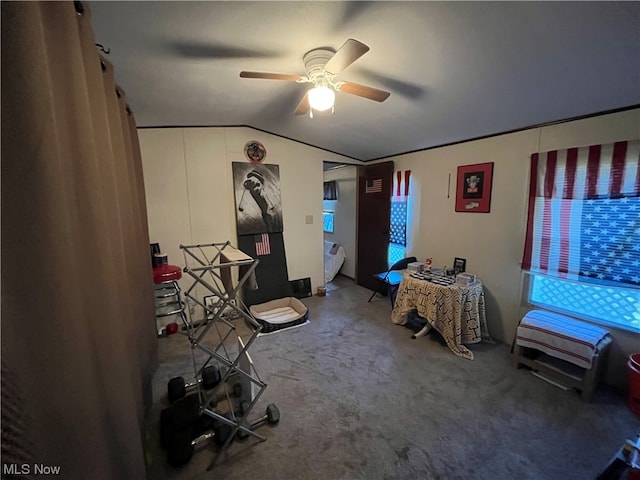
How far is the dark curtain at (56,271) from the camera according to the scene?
613 millimetres

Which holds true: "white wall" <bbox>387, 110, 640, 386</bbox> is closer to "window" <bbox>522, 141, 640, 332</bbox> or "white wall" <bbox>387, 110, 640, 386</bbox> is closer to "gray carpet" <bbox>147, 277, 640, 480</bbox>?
"window" <bbox>522, 141, 640, 332</bbox>

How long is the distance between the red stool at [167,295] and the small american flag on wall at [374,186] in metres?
3.08

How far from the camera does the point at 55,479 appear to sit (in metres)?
0.70

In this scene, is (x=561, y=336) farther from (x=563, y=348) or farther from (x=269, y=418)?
(x=269, y=418)

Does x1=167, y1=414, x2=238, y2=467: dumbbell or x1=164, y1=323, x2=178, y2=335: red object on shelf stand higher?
x1=164, y1=323, x2=178, y2=335: red object on shelf

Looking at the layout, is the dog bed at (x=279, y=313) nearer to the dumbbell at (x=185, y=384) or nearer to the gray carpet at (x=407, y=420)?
the gray carpet at (x=407, y=420)

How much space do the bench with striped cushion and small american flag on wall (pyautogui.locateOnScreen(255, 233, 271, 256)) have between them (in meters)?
3.02

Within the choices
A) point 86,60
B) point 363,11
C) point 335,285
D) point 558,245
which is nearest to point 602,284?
point 558,245

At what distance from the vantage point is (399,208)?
3.92 metres

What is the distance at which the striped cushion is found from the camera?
76.4 inches

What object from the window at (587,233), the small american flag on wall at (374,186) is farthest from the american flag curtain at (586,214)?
the small american flag on wall at (374,186)

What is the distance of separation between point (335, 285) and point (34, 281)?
13.8 ft

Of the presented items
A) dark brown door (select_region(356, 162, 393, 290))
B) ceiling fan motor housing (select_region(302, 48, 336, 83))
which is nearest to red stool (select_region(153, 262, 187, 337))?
ceiling fan motor housing (select_region(302, 48, 336, 83))

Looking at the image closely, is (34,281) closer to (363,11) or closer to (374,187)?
(363,11)
